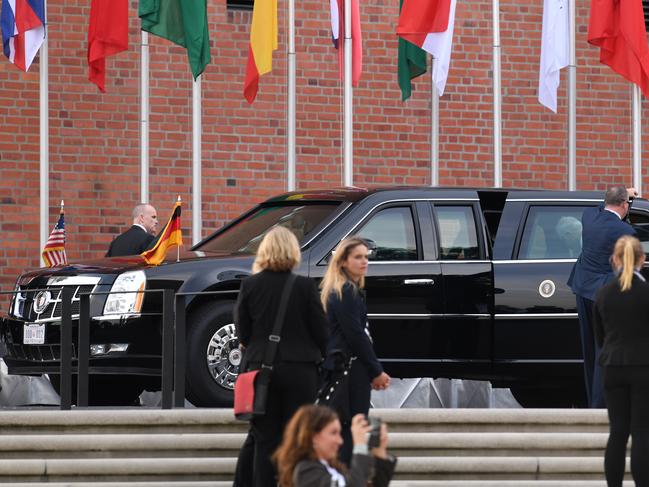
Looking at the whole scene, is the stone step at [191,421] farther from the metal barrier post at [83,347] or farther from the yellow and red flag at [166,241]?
the yellow and red flag at [166,241]

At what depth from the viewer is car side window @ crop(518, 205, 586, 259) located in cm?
1223

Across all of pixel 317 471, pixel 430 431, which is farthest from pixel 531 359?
pixel 317 471

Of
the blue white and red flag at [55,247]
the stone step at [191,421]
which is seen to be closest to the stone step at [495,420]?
the stone step at [191,421]

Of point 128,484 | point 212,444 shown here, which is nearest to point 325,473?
point 128,484

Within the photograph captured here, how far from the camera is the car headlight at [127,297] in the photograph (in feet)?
36.8

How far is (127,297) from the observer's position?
11234mm

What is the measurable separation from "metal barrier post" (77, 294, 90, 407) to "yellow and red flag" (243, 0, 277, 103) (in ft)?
20.4

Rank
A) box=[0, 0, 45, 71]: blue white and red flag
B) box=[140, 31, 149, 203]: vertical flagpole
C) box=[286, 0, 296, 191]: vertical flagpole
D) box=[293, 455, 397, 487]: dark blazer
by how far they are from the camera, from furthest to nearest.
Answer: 1. box=[286, 0, 296, 191]: vertical flagpole
2. box=[140, 31, 149, 203]: vertical flagpole
3. box=[0, 0, 45, 71]: blue white and red flag
4. box=[293, 455, 397, 487]: dark blazer

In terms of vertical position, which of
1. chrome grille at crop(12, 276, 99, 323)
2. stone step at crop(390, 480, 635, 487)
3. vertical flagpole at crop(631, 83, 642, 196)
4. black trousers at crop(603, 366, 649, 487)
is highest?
vertical flagpole at crop(631, 83, 642, 196)

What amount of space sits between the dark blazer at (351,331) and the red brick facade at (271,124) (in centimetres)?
890

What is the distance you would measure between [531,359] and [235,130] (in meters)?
6.96

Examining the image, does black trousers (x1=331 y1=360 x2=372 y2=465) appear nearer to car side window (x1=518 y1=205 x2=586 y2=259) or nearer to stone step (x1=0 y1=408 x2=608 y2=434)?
stone step (x1=0 y1=408 x2=608 y2=434)

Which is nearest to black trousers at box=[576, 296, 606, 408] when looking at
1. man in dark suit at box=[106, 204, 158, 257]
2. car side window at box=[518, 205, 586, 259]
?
car side window at box=[518, 205, 586, 259]

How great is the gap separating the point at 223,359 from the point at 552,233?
2906 millimetres
